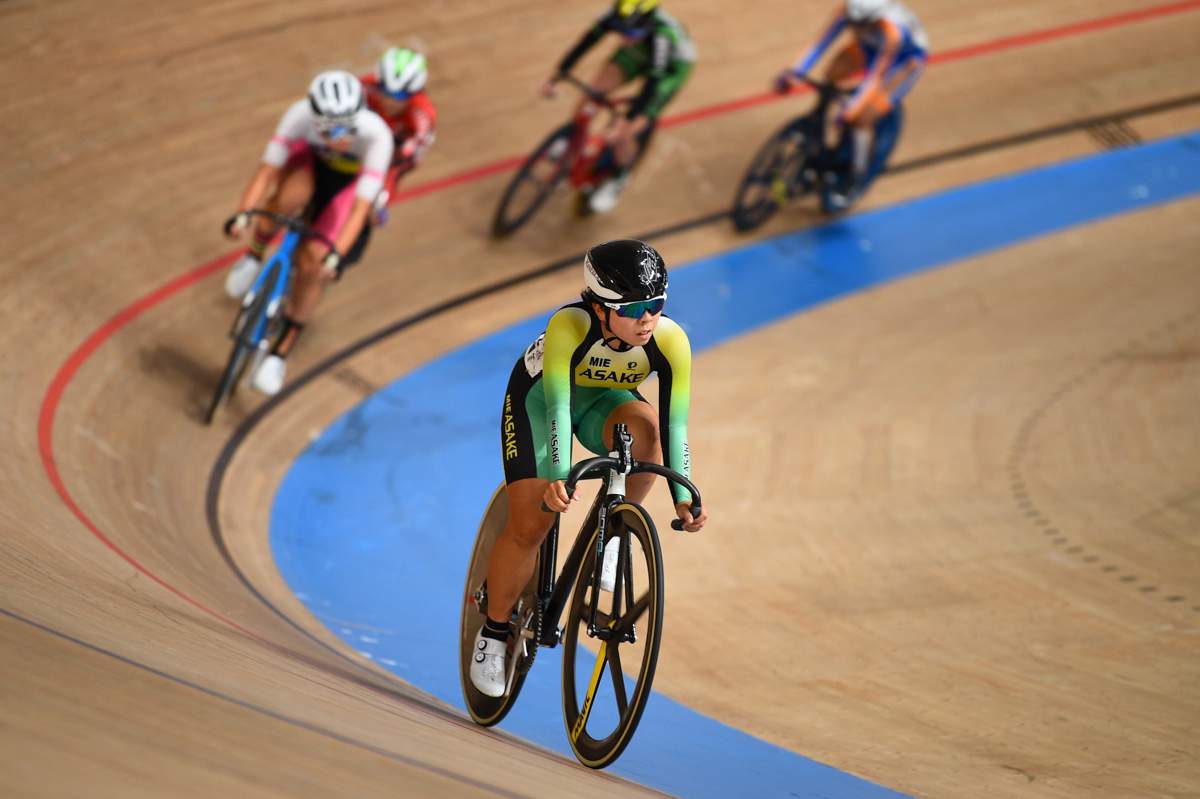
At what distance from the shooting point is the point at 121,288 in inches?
196

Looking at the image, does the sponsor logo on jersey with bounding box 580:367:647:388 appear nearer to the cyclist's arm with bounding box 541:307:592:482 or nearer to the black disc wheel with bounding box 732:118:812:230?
the cyclist's arm with bounding box 541:307:592:482

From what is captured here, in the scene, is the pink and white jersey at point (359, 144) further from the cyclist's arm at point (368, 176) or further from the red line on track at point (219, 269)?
the red line on track at point (219, 269)

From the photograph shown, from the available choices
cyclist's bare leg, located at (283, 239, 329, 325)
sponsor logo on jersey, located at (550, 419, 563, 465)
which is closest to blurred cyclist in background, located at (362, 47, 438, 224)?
cyclist's bare leg, located at (283, 239, 329, 325)

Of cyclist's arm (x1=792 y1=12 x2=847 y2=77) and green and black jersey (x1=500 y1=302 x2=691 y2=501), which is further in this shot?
cyclist's arm (x1=792 y1=12 x2=847 y2=77)

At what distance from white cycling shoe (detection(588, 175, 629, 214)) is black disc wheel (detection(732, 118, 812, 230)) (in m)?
0.74

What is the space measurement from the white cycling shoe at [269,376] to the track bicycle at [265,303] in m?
0.10

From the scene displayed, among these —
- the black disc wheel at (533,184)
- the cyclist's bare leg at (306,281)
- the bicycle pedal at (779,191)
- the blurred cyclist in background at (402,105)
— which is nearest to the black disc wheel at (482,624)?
the cyclist's bare leg at (306,281)

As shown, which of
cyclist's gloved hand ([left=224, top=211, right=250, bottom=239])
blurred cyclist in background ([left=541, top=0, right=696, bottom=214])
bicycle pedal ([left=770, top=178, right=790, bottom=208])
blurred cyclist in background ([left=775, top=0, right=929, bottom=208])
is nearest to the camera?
cyclist's gloved hand ([left=224, top=211, right=250, bottom=239])

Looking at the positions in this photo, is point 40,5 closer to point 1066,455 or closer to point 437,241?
point 437,241

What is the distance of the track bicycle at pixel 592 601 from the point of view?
2291 millimetres

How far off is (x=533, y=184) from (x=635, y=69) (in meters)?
0.88

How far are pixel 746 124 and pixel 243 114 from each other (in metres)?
3.32

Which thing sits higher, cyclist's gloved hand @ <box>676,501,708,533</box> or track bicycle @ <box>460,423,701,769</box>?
cyclist's gloved hand @ <box>676,501,708,533</box>

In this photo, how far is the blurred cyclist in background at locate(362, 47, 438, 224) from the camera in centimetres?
491
